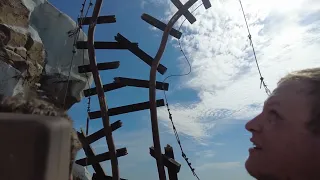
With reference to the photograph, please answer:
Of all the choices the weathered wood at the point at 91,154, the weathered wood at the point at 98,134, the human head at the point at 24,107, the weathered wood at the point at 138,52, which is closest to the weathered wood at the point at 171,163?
the weathered wood at the point at 98,134

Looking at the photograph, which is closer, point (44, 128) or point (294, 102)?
point (44, 128)

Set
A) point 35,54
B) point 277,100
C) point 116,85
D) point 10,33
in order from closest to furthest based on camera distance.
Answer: point 277,100
point 116,85
point 10,33
point 35,54

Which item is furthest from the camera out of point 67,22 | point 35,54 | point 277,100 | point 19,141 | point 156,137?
point 67,22

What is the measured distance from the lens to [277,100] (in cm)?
153

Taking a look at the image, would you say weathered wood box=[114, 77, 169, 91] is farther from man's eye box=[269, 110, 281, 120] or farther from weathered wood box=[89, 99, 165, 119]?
man's eye box=[269, 110, 281, 120]

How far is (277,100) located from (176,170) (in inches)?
144

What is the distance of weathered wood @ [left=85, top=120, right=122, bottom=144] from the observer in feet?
17.0

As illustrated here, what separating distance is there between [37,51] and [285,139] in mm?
8770

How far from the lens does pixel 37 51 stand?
9.13 m

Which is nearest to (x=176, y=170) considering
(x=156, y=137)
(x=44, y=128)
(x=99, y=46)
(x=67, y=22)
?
(x=156, y=137)

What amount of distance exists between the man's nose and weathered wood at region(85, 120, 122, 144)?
12.3 ft

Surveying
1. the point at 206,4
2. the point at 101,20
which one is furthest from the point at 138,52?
the point at 206,4

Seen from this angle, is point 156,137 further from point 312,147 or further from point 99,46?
point 312,147

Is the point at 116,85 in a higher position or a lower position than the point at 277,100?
higher
